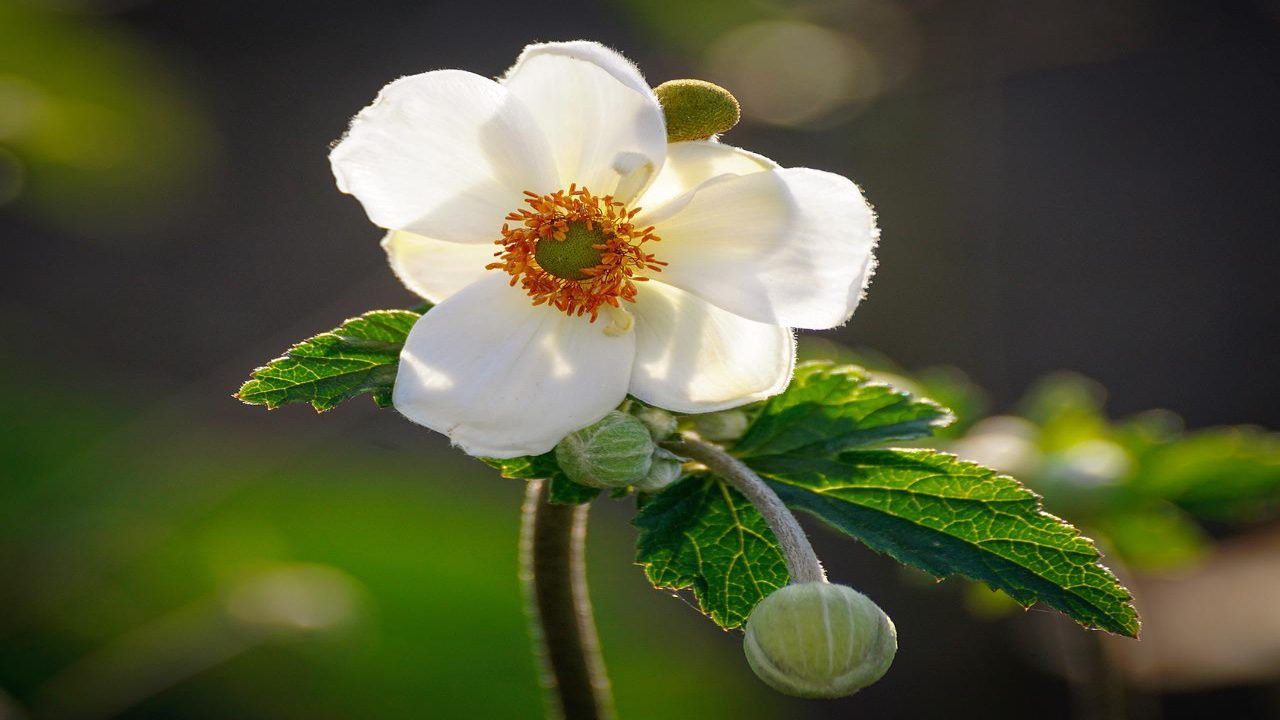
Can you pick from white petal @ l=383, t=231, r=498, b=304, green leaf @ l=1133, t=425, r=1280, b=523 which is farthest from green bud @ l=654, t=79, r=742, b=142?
green leaf @ l=1133, t=425, r=1280, b=523

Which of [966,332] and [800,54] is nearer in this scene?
[966,332]

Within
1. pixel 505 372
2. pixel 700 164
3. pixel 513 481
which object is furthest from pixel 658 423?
pixel 513 481

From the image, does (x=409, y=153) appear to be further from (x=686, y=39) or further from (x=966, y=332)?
(x=686, y=39)

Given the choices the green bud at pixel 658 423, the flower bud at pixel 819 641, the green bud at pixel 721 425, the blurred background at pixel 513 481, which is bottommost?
the flower bud at pixel 819 641

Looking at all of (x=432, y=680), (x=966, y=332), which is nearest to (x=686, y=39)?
(x=966, y=332)

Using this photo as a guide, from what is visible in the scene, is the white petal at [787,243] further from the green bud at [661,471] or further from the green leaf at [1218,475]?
the green leaf at [1218,475]

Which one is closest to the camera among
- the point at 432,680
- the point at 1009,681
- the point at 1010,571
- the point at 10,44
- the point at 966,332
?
the point at 1010,571

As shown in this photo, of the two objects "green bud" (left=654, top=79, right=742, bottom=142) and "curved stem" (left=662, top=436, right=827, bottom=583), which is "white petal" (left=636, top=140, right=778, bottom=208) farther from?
"curved stem" (left=662, top=436, right=827, bottom=583)

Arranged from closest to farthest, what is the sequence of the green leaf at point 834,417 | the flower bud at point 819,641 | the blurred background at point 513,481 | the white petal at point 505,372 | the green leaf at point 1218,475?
the flower bud at point 819,641, the white petal at point 505,372, the green leaf at point 834,417, the green leaf at point 1218,475, the blurred background at point 513,481

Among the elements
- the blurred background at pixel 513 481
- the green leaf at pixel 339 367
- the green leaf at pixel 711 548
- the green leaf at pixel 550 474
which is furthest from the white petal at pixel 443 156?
the blurred background at pixel 513 481
